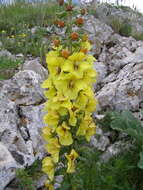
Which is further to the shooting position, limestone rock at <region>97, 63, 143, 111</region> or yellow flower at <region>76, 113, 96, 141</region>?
limestone rock at <region>97, 63, 143, 111</region>

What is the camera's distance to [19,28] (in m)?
8.80

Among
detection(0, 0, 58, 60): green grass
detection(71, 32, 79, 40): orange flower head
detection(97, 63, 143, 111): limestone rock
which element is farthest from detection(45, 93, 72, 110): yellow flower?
detection(0, 0, 58, 60): green grass

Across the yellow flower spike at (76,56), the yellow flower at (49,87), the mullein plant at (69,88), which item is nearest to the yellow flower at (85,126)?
the mullein plant at (69,88)

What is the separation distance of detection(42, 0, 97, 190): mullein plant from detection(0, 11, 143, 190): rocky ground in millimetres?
459

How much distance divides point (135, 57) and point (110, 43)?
1.92 m

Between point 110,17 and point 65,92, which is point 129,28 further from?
point 65,92

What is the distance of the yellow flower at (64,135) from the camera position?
2.73 m

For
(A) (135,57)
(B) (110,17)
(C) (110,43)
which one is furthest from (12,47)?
(B) (110,17)

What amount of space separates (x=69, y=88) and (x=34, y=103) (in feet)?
6.99

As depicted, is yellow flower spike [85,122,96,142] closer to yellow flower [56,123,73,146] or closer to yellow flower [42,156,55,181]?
yellow flower [56,123,73,146]

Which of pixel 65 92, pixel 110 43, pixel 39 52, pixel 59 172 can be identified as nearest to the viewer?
pixel 65 92

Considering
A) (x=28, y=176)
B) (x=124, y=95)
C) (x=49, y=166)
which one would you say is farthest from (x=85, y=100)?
(x=124, y=95)

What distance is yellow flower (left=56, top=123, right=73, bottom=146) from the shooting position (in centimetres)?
273

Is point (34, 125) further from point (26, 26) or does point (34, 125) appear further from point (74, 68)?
point (26, 26)
